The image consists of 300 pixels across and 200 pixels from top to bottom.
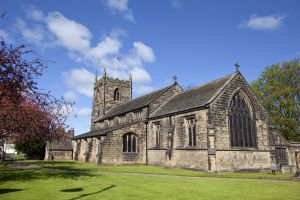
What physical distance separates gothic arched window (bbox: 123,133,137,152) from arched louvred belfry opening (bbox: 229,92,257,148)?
1341cm

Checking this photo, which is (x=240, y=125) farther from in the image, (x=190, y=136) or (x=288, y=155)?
(x=288, y=155)

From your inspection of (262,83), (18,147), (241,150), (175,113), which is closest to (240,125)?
(241,150)

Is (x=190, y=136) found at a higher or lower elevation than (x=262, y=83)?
lower

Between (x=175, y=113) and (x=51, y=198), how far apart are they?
765 inches

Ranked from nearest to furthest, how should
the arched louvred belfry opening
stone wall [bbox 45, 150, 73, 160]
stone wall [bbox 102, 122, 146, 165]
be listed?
the arched louvred belfry opening, stone wall [bbox 102, 122, 146, 165], stone wall [bbox 45, 150, 73, 160]

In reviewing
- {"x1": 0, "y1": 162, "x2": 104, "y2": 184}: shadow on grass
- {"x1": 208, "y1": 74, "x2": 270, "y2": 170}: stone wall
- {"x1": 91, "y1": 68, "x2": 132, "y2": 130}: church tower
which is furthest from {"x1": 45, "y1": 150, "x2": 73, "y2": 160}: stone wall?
{"x1": 208, "y1": 74, "x2": 270, "y2": 170}: stone wall

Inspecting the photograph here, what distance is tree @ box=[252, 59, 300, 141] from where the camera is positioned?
41.1 metres

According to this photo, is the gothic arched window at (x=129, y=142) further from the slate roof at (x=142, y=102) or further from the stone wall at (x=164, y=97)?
the slate roof at (x=142, y=102)

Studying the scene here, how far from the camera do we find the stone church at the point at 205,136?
948 inches

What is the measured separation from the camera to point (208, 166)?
22.8m

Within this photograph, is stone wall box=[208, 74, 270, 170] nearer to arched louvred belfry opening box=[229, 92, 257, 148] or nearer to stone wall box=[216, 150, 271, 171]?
A: stone wall box=[216, 150, 271, 171]

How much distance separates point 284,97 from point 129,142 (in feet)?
88.9

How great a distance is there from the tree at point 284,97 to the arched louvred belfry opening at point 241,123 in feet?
58.6

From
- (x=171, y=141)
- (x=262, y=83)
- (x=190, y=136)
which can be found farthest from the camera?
(x=262, y=83)
